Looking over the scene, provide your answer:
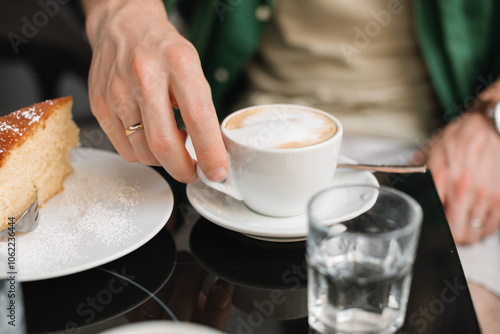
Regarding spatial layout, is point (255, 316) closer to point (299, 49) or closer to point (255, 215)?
point (255, 215)

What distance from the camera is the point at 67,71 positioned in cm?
159

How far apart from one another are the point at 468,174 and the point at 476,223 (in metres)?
0.11

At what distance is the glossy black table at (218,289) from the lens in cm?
54

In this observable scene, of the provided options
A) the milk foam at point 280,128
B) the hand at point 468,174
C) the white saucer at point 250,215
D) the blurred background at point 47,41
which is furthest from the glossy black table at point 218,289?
the blurred background at point 47,41

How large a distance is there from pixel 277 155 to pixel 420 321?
26cm

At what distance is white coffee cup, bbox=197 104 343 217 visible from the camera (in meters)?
0.66

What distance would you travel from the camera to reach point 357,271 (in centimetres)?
53

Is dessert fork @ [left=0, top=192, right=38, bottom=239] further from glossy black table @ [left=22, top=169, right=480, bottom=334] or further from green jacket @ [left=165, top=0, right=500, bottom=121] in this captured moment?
green jacket @ [left=165, top=0, right=500, bottom=121]

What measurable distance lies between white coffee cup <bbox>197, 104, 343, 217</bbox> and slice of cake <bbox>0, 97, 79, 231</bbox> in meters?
0.25

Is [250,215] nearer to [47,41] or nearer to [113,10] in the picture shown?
[113,10]

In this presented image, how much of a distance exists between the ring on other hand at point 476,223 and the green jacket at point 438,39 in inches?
12.8

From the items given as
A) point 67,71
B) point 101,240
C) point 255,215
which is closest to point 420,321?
point 255,215

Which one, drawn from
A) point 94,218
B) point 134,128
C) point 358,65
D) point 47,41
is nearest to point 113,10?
point 134,128

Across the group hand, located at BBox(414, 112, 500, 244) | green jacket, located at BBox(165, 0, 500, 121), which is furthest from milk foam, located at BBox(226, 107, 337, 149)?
green jacket, located at BBox(165, 0, 500, 121)
